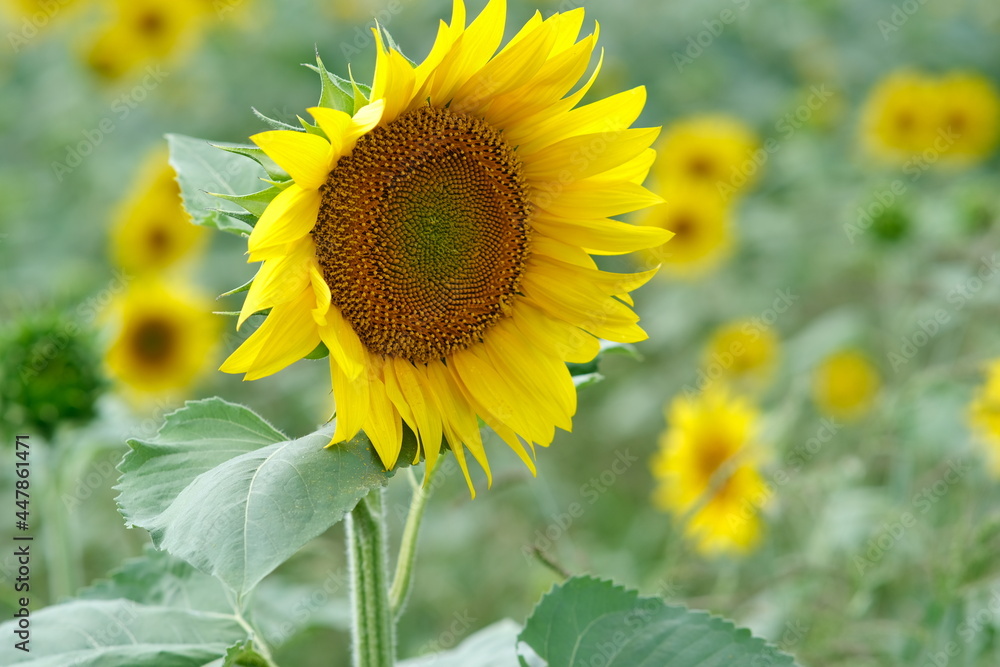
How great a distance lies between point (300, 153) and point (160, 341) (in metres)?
2.13

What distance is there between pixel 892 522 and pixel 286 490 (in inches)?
55.9

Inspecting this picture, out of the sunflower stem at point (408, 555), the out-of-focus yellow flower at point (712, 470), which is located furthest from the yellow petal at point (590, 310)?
the out-of-focus yellow flower at point (712, 470)

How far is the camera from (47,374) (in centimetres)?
182

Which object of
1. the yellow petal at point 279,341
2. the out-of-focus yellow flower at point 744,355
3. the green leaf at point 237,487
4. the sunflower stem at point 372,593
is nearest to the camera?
the green leaf at point 237,487

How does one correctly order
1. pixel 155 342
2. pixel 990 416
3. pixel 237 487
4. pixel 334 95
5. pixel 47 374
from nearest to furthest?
pixel 237 487, pixel 334 95, pixel 47 374, pixel 990 416, pixel 155 342

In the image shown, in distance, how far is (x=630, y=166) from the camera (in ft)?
3.46

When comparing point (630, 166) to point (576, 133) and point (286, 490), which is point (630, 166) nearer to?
point (576, 133)

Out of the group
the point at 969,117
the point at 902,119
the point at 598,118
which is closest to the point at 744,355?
the point at 902,119

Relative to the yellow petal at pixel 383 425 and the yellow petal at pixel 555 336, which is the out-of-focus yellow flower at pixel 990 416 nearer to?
the yellow petal at pixel 555 336

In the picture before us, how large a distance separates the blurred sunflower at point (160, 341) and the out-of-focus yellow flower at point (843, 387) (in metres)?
1.84

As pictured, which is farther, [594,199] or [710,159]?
[710,159]

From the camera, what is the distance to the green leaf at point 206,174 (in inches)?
40.9

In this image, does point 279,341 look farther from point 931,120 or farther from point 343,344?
point 931,120

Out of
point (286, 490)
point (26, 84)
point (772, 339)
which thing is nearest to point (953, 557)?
point (286, 490)
